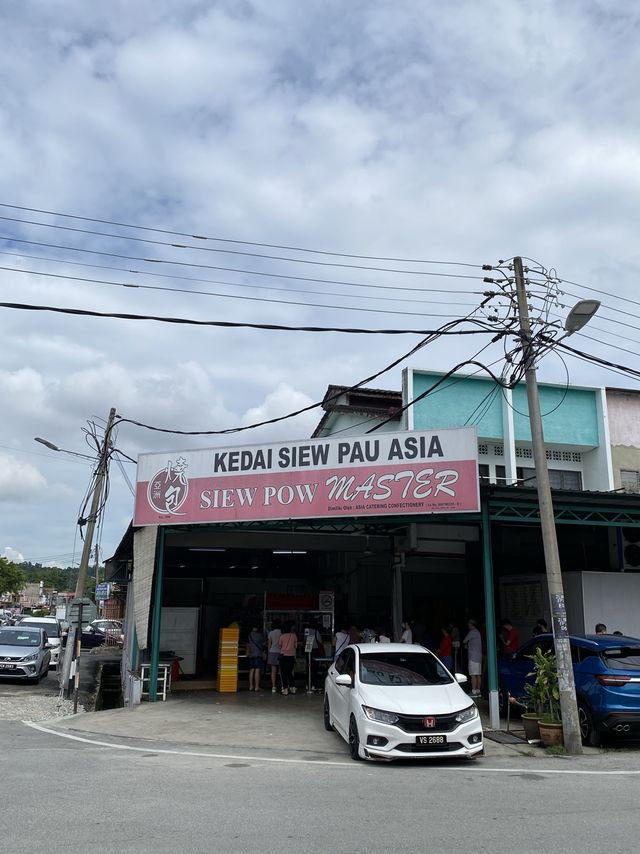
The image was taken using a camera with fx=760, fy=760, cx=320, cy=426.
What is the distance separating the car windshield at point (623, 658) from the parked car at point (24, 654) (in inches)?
662

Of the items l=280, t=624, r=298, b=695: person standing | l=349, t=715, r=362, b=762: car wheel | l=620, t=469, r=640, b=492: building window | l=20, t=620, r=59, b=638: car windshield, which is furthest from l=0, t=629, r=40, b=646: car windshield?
l=620, t=469, r=640, b=492: building window

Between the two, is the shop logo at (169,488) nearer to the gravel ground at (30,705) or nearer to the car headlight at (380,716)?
the gravel ground at (30,705)

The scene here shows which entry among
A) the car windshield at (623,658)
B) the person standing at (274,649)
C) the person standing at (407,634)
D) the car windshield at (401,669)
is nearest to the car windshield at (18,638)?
the person standing at (274,649)

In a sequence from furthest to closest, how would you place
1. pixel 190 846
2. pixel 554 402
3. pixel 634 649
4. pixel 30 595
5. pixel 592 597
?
1. pixel 30 595
2. pixel 554 402
3. pixel 592 597
4. pixel 634 649
5. pixel 190 846

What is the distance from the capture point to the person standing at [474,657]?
17.1 metres

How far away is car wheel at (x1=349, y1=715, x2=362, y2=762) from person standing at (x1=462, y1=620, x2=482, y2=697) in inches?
277

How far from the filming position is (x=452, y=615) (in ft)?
75.2

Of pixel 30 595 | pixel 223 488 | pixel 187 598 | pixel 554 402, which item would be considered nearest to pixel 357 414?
pixel 554 402

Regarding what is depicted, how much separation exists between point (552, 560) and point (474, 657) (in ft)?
18.9

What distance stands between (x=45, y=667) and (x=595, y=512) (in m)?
17.9

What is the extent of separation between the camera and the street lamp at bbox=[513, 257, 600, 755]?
11.4 metres

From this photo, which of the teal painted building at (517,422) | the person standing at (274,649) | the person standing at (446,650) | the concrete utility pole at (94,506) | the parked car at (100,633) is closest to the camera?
the person standing at (446,650)

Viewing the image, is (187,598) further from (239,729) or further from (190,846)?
(190,846)

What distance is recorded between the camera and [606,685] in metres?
11.3
